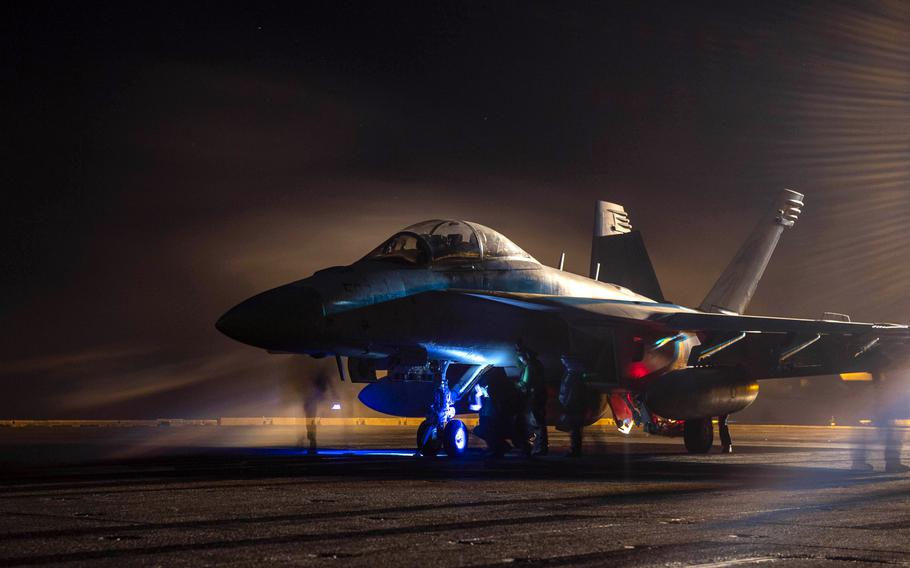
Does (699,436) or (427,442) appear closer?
(427,442)

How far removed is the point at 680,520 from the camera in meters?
8.15

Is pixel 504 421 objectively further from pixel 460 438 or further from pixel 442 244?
pixel 442 244

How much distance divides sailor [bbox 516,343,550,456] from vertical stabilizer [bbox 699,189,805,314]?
12.0 m

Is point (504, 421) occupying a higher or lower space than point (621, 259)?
lower

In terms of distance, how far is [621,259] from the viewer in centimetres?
2852

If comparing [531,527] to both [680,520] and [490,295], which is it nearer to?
[680,520]

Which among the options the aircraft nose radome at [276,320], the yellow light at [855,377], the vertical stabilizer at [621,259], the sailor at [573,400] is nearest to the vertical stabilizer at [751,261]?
the vertical stabilizer at [621,259]

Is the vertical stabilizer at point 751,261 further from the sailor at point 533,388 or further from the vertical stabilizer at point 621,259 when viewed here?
the sailor at point 533,388

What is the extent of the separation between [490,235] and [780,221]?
46.7ft

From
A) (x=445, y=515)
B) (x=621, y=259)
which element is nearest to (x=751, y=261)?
(x=621, y=259)

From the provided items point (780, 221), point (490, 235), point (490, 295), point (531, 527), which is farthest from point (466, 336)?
point (780, 221)

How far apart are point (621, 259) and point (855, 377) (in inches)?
303

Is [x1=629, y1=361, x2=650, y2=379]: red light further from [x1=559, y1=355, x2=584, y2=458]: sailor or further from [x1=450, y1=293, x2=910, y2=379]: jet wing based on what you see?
[x1=559, y1=355, x2=584, y2=458]: sailor

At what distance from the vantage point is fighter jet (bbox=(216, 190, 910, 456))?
651 inches
